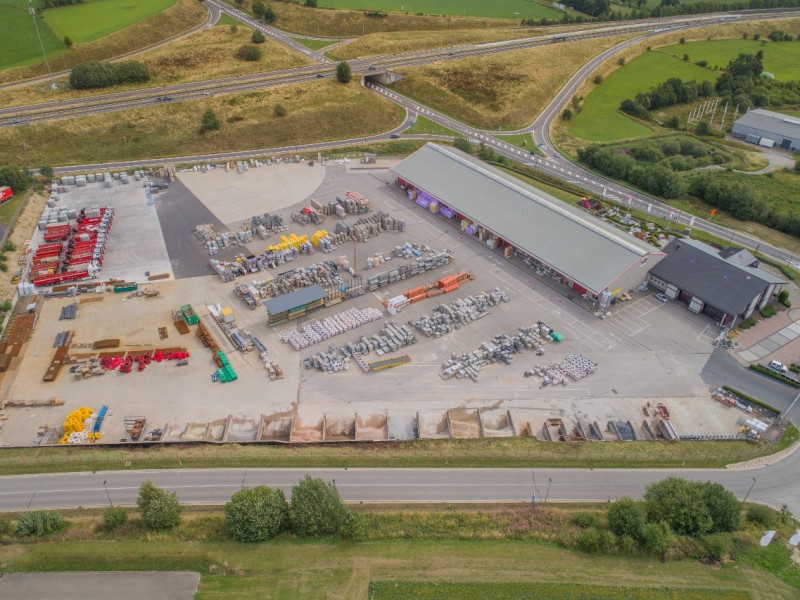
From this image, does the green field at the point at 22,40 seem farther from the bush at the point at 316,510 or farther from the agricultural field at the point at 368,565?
the bush at the point at 316,510

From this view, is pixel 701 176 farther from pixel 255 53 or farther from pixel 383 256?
pixel 255 53

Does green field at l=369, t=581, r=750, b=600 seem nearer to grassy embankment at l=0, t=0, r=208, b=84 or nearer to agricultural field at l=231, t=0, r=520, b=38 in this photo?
grassy embankment at l=0, t=0, r=208, b=84

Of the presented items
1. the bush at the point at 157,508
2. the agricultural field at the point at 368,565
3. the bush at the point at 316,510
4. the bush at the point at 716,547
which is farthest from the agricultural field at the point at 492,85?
the bush at the point at 157,508

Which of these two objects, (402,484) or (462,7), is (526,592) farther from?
(462,7)

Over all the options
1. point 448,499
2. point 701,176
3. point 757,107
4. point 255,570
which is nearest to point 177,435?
point 255,570

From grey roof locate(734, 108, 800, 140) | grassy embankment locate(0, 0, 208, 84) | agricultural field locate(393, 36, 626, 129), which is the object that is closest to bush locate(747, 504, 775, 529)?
agricultural field locate(393, 36, 626, 129)

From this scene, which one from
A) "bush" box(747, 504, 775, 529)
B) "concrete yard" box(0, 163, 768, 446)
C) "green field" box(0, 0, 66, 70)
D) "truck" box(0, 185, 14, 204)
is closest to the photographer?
"bush" box(747, 504, 775, 529)
